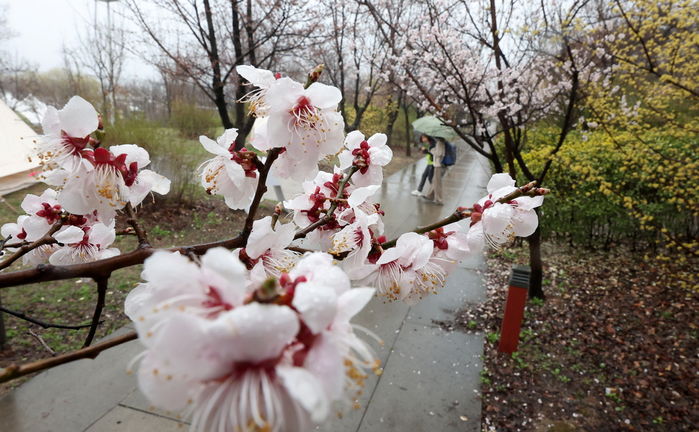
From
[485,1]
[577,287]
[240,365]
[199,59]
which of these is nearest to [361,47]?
[199,59]

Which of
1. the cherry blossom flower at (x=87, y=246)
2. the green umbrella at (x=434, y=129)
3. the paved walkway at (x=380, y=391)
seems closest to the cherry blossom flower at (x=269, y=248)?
the cherry blossom flower at (x=87, y=246)

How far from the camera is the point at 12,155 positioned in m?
8.34

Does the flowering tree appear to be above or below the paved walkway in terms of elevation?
above

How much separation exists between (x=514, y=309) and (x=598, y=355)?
92 centimetres

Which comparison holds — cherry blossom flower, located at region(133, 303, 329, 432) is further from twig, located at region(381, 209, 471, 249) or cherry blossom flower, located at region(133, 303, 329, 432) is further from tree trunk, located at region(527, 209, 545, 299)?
tree trunk, located at region(527, 209, 545, 299)

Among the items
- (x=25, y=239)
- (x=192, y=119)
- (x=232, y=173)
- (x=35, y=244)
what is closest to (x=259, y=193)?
(x=232, y=173)

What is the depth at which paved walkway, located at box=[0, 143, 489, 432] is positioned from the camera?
274 centimetres

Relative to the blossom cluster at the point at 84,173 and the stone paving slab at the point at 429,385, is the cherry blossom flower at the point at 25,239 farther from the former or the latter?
the stone paving slab at the point at 429,385

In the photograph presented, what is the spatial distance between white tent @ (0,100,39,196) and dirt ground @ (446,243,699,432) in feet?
28.5

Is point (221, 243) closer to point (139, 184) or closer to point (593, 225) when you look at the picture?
point (139, 184)

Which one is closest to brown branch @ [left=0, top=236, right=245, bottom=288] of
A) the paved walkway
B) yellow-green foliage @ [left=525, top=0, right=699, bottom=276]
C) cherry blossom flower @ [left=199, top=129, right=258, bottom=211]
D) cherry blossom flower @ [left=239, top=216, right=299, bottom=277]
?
cherry blossom flower @ [left=239, top=216, right=299, bottom=277]

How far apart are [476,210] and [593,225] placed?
563 cm

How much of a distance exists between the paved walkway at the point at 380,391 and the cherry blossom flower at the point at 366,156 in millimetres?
1600

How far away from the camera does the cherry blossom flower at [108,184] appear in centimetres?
107
